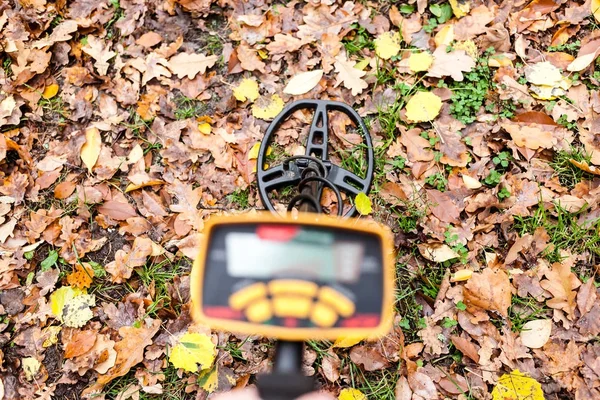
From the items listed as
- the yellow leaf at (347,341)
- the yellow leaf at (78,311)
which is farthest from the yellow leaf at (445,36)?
the yellow leaf at (78,311)

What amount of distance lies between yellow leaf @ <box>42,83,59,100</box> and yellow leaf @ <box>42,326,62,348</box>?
1343mm

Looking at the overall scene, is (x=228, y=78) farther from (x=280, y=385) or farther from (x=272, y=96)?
(x=280, y=385)

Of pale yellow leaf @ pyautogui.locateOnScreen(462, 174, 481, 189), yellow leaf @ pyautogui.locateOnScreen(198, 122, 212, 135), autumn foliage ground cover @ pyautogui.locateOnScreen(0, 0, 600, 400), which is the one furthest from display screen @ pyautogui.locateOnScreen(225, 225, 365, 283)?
yellow leaf @ pyautogui.locateOnScreen(198, 122, 212, 135)

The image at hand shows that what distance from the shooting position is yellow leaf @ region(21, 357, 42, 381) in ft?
8.75

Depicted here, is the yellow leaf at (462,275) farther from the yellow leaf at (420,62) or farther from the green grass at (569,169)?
the yellow leaf at (420,62)

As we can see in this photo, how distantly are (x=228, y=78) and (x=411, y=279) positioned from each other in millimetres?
1562

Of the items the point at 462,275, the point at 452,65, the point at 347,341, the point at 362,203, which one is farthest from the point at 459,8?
the point at 347,341

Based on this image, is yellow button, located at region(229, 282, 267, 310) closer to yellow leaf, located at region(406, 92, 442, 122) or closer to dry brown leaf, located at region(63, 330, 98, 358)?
dry brown leaf, located at region(63, 330, 98, 358)

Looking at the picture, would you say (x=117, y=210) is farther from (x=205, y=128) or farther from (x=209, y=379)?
(x=209, y=379)

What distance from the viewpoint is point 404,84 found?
304cm

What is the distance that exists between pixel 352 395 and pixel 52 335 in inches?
60.7

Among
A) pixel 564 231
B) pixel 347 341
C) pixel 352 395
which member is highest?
pixel 564 231

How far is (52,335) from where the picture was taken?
8.88ft

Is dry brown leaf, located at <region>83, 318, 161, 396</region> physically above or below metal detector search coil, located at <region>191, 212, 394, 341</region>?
below
